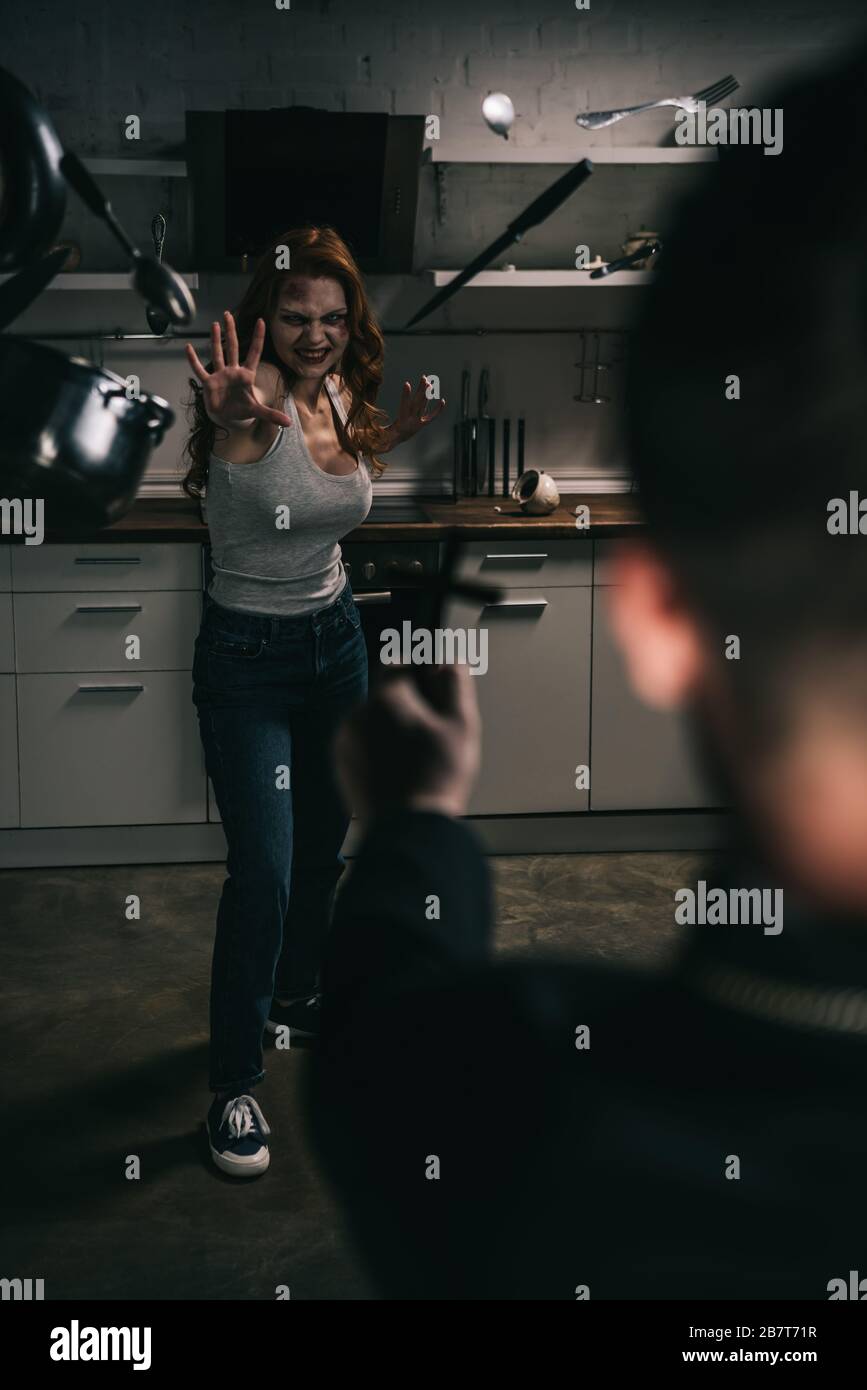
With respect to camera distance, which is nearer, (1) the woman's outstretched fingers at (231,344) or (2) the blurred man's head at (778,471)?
(2) the blurred man's head at (778,471)

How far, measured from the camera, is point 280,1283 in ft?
6.18

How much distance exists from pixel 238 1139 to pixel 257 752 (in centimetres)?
62

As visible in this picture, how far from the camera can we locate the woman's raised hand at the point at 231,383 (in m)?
0.61

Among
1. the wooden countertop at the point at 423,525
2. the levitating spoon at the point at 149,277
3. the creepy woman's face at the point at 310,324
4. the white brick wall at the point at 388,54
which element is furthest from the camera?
the white brick wall at the point at 388,54

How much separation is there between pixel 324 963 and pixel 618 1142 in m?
0.11

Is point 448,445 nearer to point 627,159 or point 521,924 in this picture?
point 627,159

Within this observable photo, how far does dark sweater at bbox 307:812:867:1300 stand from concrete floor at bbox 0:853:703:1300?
2.74 ft

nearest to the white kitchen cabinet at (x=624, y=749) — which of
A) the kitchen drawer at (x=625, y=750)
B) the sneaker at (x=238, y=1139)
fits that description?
the kitchen drawer at (x=625, y=750)

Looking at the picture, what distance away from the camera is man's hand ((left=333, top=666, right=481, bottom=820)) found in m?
0.38

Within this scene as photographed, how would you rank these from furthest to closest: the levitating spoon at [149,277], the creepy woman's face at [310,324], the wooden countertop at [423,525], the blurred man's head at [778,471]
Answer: the wooden countertop at [423,525]
the creepy woman's face at [310,324]
the levitating spoon at [149,277]
the blurred man's head at [778,471]

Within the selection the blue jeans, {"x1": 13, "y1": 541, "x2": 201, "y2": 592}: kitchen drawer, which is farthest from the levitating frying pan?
{"x1": 13, "y1": 541, "x2": 201, "y2": 592}: kitchen drawer

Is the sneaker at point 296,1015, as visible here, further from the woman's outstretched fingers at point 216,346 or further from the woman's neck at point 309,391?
the woman's outstretched fingers at point 216,346

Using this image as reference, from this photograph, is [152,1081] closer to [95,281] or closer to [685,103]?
[95,281]

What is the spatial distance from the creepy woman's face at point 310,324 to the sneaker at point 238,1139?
1.12m
